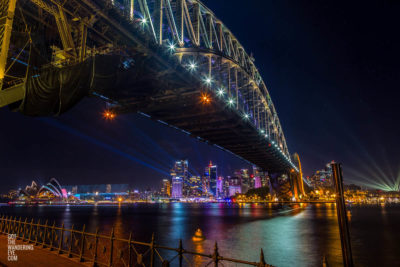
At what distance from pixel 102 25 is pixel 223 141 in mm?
33378

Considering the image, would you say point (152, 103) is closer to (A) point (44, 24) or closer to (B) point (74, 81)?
(A) point (44, 24)

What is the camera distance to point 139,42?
1484 cm

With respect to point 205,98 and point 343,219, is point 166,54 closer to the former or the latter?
point 205,98

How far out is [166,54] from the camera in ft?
56.1

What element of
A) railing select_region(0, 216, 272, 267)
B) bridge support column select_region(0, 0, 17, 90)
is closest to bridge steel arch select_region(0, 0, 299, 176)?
bridge support column select_region(0, 0, 17, 90)

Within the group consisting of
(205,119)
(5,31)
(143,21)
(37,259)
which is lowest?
(37,259)

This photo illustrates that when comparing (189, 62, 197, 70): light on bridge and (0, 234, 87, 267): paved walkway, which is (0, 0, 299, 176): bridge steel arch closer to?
(189, 62, 197, 70): light on bridge

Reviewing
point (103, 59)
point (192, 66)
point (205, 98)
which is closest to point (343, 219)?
point (103, 59)

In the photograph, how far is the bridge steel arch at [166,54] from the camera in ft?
41.0

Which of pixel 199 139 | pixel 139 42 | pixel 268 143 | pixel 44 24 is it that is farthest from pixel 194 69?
pixel 268 143

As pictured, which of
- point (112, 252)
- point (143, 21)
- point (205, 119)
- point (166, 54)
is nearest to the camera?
point (112, 252)

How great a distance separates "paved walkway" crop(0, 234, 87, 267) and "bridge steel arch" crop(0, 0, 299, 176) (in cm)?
675

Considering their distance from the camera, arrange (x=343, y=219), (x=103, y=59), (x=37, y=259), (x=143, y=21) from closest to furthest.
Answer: (x=343, y=219) < (x=37, y=259) < (x=103, y=59) < (x=143, y=21)

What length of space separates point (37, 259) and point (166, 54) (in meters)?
13.1
